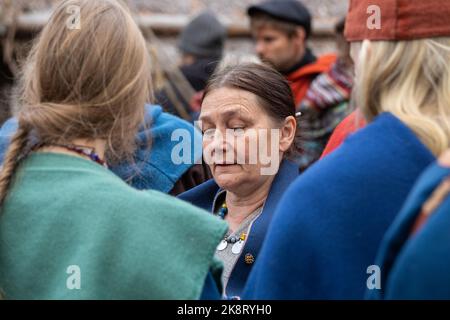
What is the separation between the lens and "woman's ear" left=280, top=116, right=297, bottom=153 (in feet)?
9.18

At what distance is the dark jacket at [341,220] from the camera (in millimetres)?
1809

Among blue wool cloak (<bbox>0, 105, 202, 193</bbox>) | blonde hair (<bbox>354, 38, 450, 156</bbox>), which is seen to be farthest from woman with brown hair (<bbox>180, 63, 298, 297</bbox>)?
blonde hair (<bbox>354, 38, 450, 156</bbox>)

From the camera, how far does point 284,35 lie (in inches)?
208

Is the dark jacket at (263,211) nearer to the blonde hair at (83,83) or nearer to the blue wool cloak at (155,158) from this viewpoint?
the blue wool cloak at (155,158)

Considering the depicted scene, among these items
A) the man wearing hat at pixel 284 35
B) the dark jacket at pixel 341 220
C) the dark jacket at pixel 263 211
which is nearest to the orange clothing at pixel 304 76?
the man wearing hat at pixel 284 35

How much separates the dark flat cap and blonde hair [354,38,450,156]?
334 centimetres

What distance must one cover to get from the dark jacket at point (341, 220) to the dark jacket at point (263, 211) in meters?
0.61

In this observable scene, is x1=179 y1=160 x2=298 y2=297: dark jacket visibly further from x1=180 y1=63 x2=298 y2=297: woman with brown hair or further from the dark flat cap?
the dark flat cap

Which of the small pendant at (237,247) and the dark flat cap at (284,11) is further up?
the dark flat cap at (284,11)

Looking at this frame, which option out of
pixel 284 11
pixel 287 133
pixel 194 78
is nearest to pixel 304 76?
pixel 284 11

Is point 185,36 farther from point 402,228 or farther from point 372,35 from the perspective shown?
point 402,228

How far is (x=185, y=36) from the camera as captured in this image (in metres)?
5.67

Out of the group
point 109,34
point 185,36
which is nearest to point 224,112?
point 109,34
